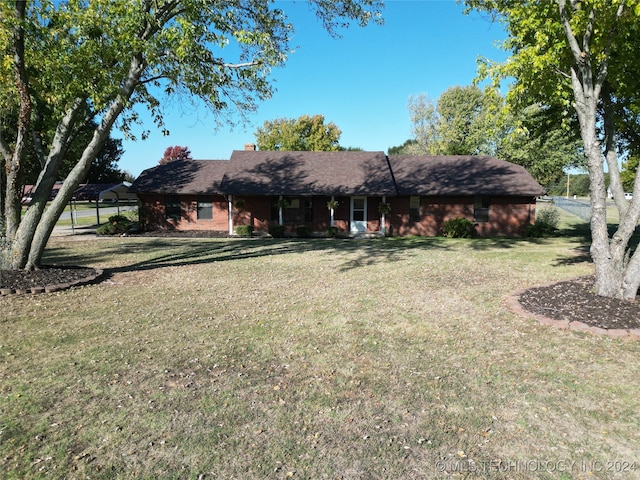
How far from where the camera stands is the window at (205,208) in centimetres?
2456

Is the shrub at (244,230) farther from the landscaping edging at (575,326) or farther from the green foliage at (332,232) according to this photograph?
the landscaping edging at (575,326)

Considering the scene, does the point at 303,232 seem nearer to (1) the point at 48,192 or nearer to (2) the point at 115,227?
(2) the point at 115,227

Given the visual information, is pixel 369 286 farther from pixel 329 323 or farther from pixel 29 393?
pixel 29 393

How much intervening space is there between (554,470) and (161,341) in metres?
5.60

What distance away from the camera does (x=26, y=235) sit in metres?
10.6

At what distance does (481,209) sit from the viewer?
23328 mm

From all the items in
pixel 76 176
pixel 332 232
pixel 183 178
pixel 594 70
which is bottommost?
pixel 332 232

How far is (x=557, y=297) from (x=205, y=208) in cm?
2035

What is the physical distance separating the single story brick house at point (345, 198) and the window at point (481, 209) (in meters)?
0.05

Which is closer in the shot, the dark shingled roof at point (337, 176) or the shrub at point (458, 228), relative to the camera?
the shrub at point (458, 228)

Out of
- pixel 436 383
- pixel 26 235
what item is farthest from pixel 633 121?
pixel 26 235

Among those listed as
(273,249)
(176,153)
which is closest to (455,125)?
(273,249)

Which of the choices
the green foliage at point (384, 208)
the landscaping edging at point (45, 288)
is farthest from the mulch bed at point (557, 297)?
the green foliage at point (384, 208)

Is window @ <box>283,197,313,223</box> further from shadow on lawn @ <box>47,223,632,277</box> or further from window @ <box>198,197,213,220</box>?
window @ <box>198,197,213,220</box>
